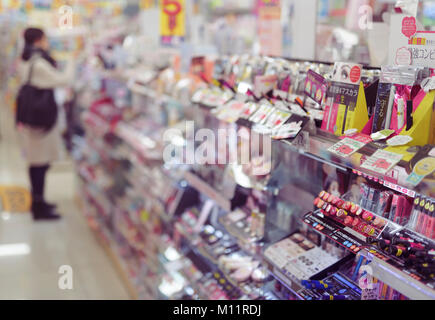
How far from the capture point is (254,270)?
2055 mm

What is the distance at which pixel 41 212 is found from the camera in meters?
5.13

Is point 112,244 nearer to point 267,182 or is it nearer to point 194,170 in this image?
point 194,170

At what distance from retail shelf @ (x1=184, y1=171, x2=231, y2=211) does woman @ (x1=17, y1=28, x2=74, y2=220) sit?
2.56m

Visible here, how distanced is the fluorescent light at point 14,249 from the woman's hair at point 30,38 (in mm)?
1765

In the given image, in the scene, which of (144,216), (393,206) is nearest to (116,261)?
(144,216)

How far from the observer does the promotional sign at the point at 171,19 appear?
11.8ft

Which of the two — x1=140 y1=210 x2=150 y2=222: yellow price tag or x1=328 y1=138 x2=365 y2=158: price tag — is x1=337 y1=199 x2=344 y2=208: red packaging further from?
x1=140 y1=210 x2=150 y2=222: yellow price tag

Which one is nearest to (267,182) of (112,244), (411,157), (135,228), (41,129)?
(411,157)

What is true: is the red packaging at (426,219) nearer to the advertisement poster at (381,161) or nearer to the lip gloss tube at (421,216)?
the lip gloss tube at (421,216)

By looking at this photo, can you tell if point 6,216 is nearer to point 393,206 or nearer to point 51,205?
point 51,205

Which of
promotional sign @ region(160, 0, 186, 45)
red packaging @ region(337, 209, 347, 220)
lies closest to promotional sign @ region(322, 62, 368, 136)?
red packaging @ region(337, 209, 347, 220)

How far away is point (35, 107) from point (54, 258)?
4.82 feet

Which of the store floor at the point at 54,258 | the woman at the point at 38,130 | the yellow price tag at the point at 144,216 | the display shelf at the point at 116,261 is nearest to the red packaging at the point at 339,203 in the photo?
the yellow price tag at the point at 144,216

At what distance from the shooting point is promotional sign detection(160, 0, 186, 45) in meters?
3.60
